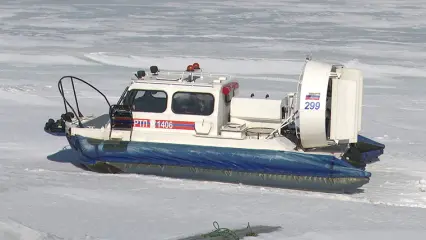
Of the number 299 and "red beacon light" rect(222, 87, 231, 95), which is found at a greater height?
"red beacon light" rect(222, 87, 231, 95)

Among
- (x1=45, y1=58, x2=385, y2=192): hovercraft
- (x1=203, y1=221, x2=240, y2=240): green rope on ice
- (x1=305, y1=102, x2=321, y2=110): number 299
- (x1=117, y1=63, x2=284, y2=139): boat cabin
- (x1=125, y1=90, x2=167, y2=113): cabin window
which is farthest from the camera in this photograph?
(x1=125, y1=90, x2=167, y2=113): cabin window

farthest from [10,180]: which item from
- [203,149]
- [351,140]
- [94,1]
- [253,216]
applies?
[94,1]

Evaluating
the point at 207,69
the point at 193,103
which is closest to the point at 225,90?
the point at 193,103

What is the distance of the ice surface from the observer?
7.23 metres

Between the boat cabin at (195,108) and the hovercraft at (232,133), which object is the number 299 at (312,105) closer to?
the hovercraft at (232,133)

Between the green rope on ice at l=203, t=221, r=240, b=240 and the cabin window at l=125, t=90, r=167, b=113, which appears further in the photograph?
the cabin window at l=125, t=90, r=167, b=113

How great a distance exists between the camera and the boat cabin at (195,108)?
Answer: 29.0ft

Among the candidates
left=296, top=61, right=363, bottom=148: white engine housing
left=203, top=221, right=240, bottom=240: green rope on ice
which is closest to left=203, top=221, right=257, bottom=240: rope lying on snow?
left=203, top=221, right=240, bottom=240: green rope on ice

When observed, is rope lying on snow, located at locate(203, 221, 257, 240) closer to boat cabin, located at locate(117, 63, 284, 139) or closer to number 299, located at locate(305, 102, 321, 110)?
number 299, located at locate(305, 102, 321, 110)

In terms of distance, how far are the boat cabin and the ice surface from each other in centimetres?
68

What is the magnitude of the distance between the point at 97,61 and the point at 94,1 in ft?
54.6

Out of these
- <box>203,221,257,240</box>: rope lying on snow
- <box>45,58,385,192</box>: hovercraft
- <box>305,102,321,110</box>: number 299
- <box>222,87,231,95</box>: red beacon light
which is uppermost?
<box>222,87,231,95</box>: red beacon light

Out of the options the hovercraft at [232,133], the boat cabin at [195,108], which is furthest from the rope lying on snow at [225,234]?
the boat cabin at [195,108]

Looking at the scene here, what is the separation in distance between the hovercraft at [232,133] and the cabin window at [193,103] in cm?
1
